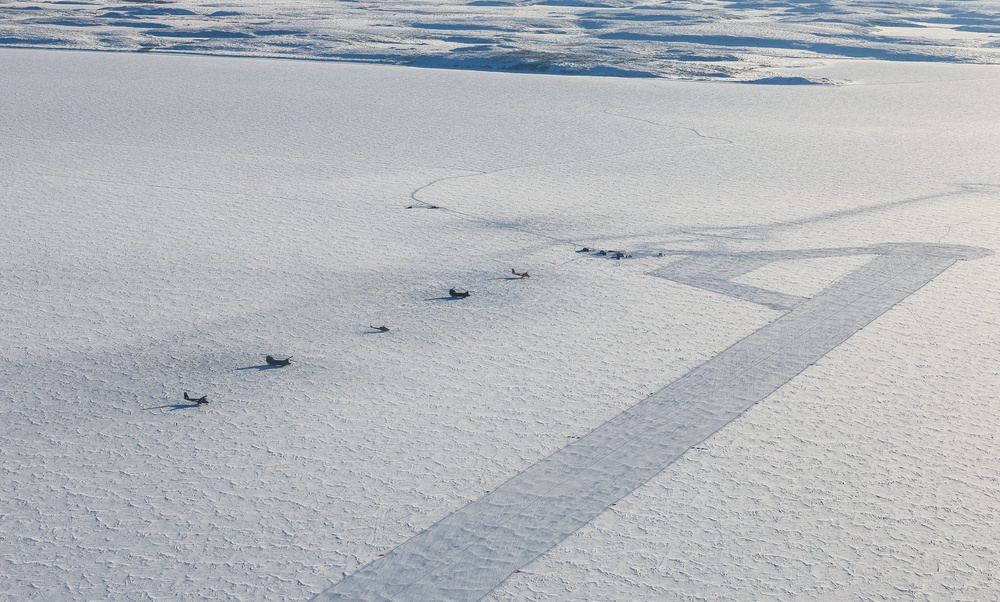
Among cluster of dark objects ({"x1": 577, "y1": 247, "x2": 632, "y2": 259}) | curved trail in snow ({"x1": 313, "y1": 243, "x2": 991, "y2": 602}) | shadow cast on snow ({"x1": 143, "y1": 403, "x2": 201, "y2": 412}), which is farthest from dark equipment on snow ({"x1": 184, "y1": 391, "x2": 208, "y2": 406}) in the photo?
cluster of dark objects ({"x1": 577, "y1": 247, "x2": 632, "y2": 259})

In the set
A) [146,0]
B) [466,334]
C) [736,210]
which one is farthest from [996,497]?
[146,0]

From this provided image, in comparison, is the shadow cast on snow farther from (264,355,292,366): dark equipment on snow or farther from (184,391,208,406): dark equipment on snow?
(264,355,292,366): dark equipment on snow

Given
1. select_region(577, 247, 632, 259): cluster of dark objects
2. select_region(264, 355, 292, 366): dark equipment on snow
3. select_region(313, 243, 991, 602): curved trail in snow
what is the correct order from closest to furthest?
select_region(313, 243, 991, 602): curved trail in snow < select_region(264, 355, 292, 366): dark equipment on snow < select_region(577, 247, 632, 259): cluster of dark objects

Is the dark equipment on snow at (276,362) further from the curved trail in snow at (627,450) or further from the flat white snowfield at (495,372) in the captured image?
the curved trail in snow at (627,450)

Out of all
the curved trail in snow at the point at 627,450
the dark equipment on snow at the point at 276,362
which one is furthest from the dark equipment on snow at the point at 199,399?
the curved trail in snow at the point at 627,450

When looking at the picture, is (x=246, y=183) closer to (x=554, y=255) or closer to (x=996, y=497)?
(x=554, y=255)

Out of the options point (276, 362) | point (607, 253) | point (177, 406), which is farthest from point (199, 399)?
point (607, 253)
